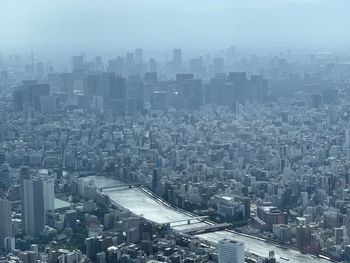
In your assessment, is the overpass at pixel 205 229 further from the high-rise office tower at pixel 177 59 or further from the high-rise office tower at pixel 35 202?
the high-rise office tower at pixel 177 59

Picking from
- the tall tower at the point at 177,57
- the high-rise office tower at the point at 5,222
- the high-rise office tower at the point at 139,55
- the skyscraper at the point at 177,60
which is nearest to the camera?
the high-rise office tower at the point at 5,222

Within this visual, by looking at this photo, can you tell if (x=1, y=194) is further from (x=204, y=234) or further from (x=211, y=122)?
(x=211, y=122)

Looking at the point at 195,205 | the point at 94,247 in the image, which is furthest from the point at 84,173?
the point at 94,247

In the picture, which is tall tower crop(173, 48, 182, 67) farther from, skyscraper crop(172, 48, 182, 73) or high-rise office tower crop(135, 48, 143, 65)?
high-rise office tower crop(135, 48, 143, 65)

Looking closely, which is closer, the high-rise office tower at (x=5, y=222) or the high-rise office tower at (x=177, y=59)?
the high-rise office tower at (x=5, y=222)

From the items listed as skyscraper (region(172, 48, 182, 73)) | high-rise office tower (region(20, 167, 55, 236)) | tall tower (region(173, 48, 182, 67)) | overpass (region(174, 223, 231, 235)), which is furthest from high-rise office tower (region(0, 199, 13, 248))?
tall tower (region(173, 48, 182, 67))

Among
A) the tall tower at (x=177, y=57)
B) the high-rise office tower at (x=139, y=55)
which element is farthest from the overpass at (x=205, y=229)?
the high-rise office tower at (x=139, y=55)
